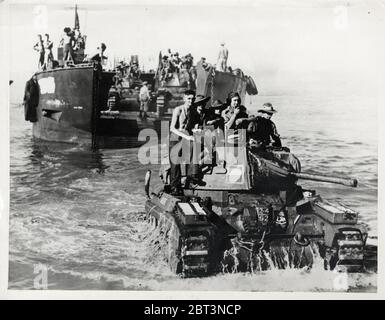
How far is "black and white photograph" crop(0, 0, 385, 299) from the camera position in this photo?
600 cm

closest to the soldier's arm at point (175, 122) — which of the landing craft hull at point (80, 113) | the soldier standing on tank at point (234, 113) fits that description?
the landing craft hull at point (80, 113)

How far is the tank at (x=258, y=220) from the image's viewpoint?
5.70 m

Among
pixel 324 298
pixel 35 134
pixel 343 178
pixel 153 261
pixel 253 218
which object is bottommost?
pixel 324 298

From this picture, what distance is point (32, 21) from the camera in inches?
246

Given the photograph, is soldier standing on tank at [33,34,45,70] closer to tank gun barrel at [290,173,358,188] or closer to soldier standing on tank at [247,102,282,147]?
soldier standing on tank at [247,102,282,147]

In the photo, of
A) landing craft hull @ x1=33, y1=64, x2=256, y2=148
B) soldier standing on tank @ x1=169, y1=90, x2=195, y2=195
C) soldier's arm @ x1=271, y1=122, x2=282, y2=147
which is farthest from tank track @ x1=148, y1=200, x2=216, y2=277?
soldier's arm @ x1=271, y1=122, x2=282, y2=147

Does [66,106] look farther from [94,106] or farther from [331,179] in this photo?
[331,179]

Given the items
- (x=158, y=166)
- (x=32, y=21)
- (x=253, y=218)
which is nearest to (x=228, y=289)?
(x=253, y=218)

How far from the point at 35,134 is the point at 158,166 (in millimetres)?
1579

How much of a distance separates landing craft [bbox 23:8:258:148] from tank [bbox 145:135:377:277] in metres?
0.81

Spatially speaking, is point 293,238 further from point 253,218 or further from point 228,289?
point 228,289

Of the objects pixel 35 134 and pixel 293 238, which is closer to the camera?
pixel 293 238

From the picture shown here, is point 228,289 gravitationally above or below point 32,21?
below

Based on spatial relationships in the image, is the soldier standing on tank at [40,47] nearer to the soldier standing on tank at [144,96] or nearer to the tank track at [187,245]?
the soldier standing on tank at [144,96]
